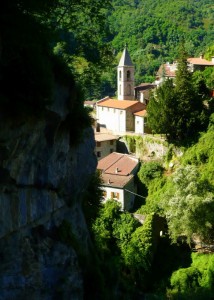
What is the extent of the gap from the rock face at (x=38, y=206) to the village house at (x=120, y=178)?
970 inches

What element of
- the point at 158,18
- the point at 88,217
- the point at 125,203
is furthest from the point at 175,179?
the point at 158,18

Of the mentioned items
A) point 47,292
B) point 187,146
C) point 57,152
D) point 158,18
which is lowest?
point 47,292

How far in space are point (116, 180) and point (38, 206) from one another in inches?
1148

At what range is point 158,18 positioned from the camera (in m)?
162

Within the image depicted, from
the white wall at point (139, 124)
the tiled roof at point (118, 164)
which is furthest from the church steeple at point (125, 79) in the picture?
the tiled roof at point (118, 164)

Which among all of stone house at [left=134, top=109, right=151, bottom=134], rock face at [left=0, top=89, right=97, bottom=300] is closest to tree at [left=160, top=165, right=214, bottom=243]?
stone house at [left=134, top=109, right=151, bottom=134]

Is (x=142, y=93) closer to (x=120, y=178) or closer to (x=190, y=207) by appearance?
(x=120, y=178)

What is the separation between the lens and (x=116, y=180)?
4344 cm

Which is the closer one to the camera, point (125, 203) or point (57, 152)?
point (57, 152)

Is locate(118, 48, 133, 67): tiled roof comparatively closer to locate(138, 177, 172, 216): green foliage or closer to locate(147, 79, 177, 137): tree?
locate(147, 79, 177, 137): tree

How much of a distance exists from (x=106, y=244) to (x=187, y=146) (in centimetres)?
1377

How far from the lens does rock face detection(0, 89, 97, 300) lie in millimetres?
12984

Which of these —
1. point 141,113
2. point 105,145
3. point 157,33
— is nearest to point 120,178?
point 105,145

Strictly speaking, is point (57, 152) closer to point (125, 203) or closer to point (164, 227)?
point (164, 227)
